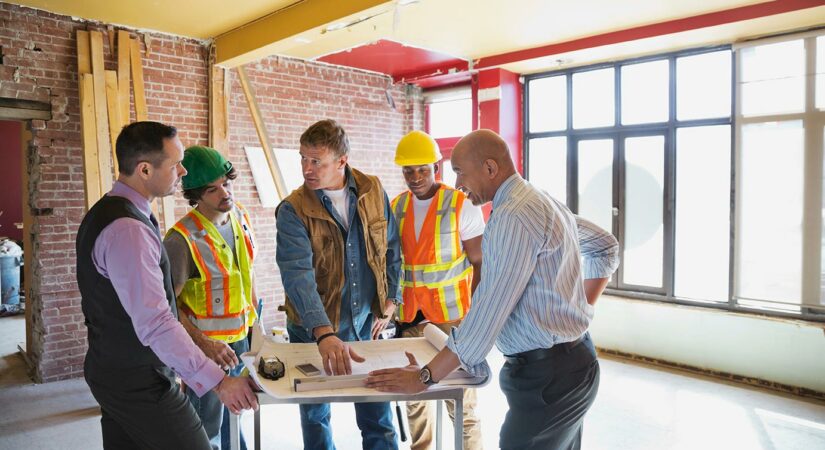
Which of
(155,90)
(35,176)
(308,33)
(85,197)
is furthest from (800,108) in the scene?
(35,176)

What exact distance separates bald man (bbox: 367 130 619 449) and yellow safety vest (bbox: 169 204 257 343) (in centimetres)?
104

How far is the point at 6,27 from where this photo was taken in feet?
15.0

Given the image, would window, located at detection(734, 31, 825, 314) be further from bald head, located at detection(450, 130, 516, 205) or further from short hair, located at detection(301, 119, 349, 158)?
short hair, located at detection(301, 119, 349, 158)

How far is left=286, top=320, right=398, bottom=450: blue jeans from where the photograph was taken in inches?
97.9

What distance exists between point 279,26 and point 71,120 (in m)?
2.00

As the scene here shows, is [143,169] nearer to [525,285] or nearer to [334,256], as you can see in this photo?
[334,256]

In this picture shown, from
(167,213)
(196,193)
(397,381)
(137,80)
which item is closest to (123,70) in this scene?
(137,80)

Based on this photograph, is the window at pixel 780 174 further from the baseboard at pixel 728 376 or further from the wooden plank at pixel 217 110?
the wooden plank at pixel 217 110

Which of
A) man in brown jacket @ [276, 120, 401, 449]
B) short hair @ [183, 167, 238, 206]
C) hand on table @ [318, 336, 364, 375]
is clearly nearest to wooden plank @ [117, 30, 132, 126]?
short hair @ [183, 167, 238, 206]

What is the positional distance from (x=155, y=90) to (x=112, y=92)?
466 mm

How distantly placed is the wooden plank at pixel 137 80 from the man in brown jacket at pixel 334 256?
3374mm

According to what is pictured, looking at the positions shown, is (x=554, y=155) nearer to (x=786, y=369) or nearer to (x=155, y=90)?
(x=786, y=369)

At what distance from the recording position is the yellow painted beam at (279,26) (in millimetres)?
3971

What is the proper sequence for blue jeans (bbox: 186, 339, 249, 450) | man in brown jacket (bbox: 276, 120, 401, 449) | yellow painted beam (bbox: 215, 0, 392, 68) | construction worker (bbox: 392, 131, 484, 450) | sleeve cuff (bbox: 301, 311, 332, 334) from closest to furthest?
1. sleeve cuff (bbox: 301, 311, 332, 334)
2. man in brown jacket (bbox: 276, 120, 401, 449)
3. blue jeans (bbox: 186, 339, 249, 450)
4. construction worker (bbox: 392, 131, 484, 450)
5. yellow painted beam (bbox: 215, 0, 392, 68)
